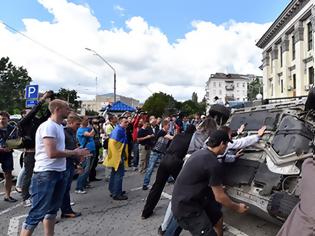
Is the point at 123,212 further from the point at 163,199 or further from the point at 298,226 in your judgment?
the point at 298,226

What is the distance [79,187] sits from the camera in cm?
827

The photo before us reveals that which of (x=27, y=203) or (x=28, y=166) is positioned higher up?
(x=28, y=166)

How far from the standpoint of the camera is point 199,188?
3623 mm

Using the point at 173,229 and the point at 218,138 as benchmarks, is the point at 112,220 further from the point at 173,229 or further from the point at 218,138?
A: the point at 218,138

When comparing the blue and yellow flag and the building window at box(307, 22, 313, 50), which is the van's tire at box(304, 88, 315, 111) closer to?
the blue and yellow flag

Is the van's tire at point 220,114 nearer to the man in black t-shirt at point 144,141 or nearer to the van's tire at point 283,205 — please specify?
the man in black t-shirt at point 144,141

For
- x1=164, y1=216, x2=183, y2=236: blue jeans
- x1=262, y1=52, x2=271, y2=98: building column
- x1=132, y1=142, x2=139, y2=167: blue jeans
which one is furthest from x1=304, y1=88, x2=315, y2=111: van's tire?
x1=262, y1=52, x2=271, y2=98: building column

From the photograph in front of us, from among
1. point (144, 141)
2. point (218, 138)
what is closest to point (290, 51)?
point (144, 141)

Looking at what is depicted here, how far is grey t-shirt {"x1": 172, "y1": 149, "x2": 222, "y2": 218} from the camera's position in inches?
139

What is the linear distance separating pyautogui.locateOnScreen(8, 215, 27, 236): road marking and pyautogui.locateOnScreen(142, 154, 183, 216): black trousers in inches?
80.2

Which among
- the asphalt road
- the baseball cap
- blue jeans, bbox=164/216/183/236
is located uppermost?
the baseball cap

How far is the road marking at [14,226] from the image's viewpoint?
17.9ft

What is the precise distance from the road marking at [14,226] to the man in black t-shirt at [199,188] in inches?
118

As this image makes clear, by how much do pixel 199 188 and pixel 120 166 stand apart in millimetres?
4165
